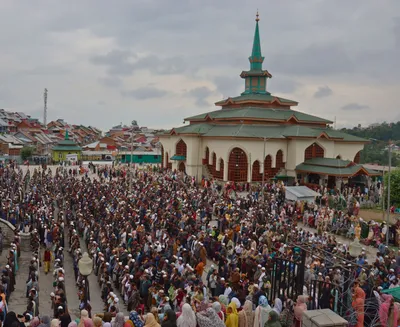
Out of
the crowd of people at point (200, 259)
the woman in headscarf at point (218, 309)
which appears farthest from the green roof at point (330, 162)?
the woman in headscarf at point (218, 309)

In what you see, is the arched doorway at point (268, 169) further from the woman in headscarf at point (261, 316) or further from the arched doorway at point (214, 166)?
the woman in headscarf at point (261, 316)

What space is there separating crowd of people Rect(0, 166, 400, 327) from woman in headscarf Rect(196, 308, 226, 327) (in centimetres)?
2

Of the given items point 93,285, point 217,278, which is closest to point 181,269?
point 217,278

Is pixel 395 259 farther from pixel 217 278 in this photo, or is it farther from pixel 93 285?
pixel 93 285

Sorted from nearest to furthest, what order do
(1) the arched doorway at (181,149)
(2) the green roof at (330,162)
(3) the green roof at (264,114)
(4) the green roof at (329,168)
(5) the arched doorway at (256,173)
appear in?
1. (4) the green roof at (329,168)
2. (2) the green roof at (330,162)
3. (5) the arched doorway at (256,173)
4. (3) the green roof at (264,114)
5. (1) the arched doorway at (181,149)

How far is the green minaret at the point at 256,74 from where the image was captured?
46000 mm

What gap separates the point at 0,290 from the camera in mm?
10117

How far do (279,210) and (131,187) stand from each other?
10047 mm

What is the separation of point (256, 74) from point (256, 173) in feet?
48.3

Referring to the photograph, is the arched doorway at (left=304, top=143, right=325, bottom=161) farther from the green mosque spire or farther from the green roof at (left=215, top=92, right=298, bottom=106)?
the green mosque spire

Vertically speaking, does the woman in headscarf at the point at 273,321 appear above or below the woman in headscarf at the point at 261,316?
above

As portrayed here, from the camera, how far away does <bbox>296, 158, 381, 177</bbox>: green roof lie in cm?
3250

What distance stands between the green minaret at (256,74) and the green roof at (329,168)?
1312 centimetres

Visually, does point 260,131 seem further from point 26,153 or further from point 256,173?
point 26,153
